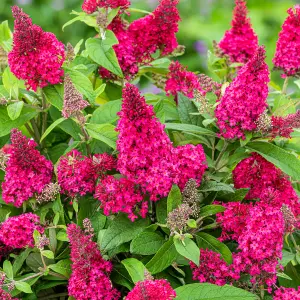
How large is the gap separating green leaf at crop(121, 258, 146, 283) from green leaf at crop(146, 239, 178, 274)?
0.07 feet

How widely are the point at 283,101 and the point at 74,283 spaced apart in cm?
90

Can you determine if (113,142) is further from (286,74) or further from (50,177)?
(286,74)

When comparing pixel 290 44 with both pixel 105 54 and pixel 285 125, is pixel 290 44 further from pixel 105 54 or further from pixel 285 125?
pixel 105 54

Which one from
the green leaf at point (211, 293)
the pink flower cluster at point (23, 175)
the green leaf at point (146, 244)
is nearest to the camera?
the green leaf at point (211, 293)

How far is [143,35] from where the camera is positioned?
2.01 m

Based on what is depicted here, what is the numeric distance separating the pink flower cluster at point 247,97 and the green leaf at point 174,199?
25cm

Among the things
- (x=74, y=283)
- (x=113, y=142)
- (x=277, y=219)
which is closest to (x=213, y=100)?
(x=113, y=142)

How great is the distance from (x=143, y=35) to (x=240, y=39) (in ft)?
1.33

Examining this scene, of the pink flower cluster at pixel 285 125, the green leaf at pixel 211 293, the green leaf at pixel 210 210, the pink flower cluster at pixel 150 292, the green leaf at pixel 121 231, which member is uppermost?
the pink flower cluster at pixel 285 125

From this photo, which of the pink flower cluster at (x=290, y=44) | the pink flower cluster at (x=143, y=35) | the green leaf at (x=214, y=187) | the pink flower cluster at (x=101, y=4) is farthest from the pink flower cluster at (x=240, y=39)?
the green leaf at (x=214, y=187)

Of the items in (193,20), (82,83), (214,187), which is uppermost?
(82,83)

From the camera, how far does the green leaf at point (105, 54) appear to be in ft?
6.01

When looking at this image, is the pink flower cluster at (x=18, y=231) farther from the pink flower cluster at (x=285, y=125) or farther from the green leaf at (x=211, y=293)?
the pink flower cluster at (x=285, y=125)

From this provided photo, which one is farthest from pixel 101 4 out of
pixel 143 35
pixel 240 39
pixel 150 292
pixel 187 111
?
pixel 150 292
